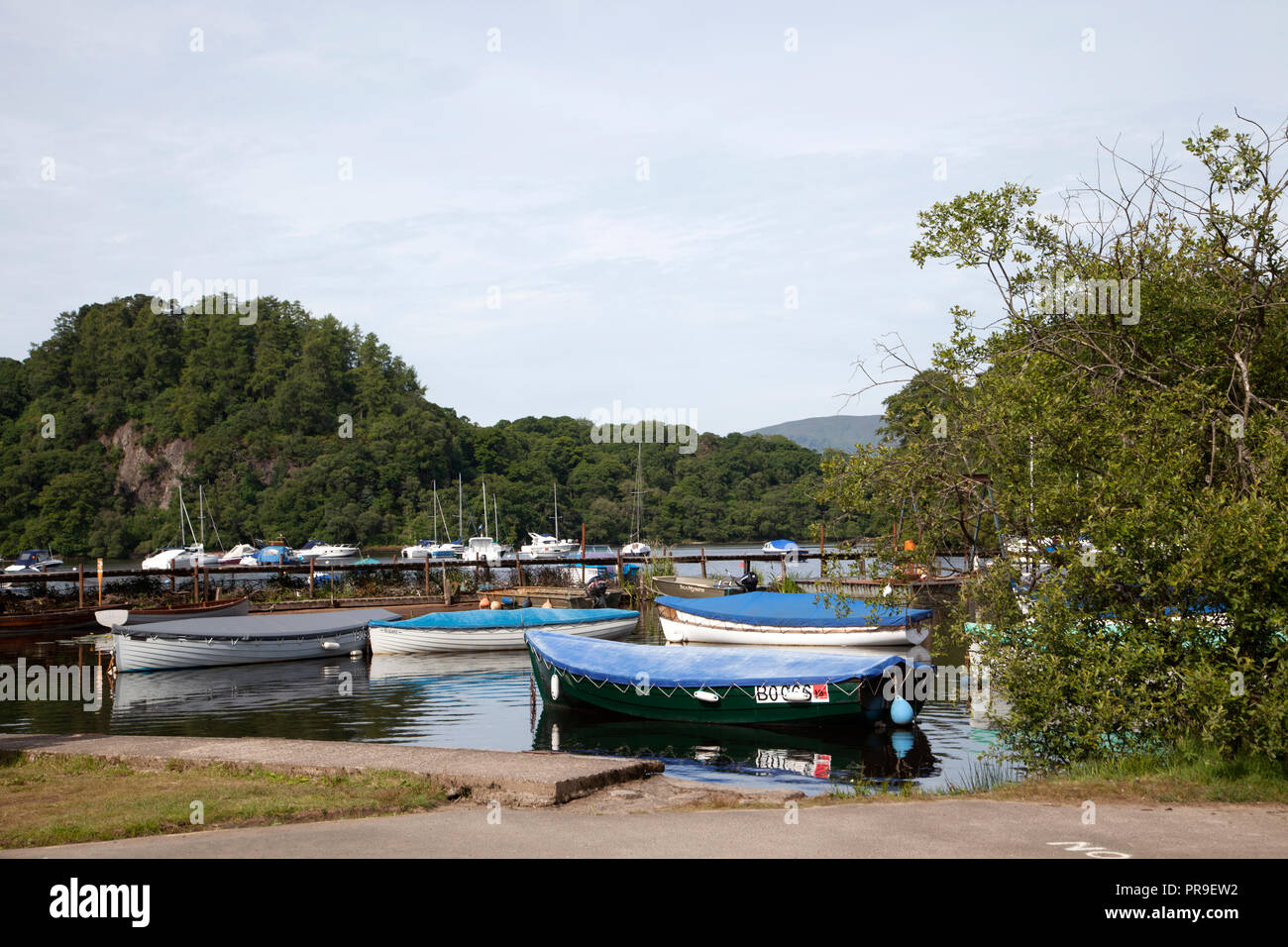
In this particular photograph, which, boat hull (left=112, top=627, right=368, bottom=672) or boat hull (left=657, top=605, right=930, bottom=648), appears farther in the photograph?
boat hull (left=112, top=627, right=368, bottom=672)

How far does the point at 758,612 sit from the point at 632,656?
10798 mm

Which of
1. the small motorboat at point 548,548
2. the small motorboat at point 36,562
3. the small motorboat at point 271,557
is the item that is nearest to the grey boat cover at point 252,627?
the small motorboat at point 271,557

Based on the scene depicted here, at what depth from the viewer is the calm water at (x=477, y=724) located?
1728cm

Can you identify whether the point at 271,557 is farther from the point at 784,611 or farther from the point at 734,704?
the point at 734,704

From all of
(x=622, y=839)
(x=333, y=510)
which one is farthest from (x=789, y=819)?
(x=333, y=510)

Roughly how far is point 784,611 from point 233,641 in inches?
676

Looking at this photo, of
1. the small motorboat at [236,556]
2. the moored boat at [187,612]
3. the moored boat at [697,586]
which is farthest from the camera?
the small motorboat at [236,556]

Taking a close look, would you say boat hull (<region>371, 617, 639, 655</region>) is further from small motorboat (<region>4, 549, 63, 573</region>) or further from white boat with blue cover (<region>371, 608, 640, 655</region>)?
small motorboat (<region>4, 549, 63, 573</region>)

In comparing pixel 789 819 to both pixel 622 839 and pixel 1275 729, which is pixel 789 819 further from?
pixel 1275 729

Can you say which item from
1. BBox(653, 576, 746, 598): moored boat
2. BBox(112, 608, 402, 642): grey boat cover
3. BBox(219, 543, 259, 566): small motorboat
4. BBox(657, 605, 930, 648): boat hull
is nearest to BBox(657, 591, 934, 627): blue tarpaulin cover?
BBox(657, 605, 930, 648): boat hull

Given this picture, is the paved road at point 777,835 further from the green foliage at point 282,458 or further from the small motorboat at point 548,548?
the green foliage at point 282,458

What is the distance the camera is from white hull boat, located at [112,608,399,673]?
31.1 meters

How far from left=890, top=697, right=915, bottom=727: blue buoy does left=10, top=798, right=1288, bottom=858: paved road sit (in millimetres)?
9264
